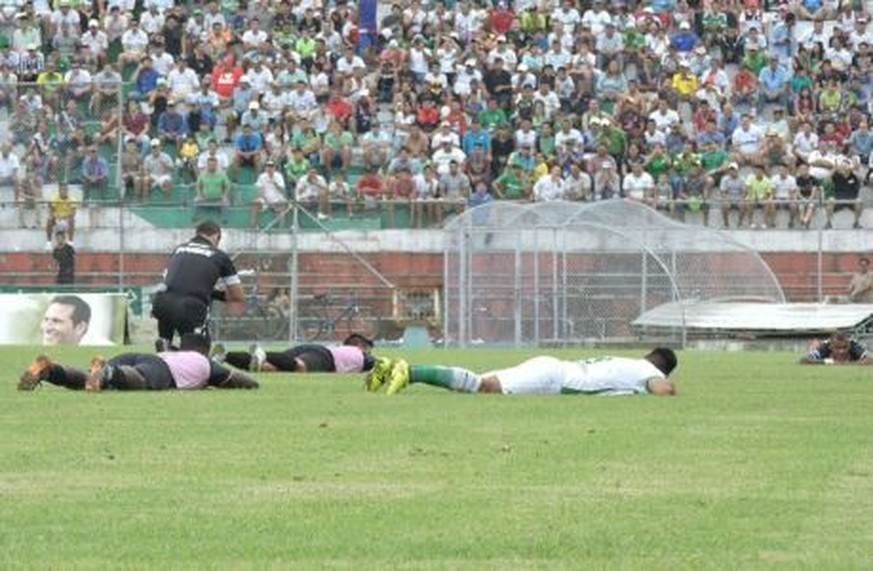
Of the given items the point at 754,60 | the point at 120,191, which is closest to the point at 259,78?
the point at 120,191

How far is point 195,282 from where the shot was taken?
2577 centimetres

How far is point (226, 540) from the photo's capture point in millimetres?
10117

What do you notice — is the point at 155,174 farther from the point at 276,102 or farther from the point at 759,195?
the point at 759,195

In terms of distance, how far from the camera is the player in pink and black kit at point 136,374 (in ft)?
71.6

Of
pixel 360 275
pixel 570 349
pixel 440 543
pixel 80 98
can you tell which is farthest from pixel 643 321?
pixel 440 543

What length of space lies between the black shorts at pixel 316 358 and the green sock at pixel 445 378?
5.40 m

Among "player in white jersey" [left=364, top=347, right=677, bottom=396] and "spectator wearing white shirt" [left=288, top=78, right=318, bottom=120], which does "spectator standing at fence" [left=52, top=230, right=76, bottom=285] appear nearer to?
A: "spectator wearing white shirt" [left=288, top=78, right=318, bottom=120]

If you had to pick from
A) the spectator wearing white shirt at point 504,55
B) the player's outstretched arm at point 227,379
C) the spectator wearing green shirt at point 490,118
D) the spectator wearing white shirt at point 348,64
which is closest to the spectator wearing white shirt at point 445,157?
the spectator wearing green shirt at point 490,118

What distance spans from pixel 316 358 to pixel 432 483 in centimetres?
1506

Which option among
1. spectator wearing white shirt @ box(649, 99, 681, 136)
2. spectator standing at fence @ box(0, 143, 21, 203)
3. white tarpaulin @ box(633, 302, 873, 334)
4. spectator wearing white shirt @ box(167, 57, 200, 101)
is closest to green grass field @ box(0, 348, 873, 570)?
white tarpaulin @ box(633, 302, 873, 334)

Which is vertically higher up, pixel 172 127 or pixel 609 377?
pixel 172 127

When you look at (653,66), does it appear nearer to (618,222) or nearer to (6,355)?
(618,222)

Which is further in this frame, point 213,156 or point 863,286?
point 213,156

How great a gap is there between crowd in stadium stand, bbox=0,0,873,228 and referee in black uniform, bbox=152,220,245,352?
20788 millimetres
